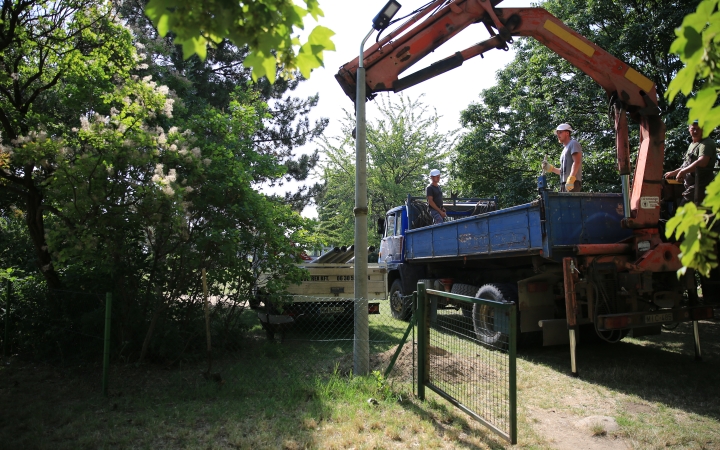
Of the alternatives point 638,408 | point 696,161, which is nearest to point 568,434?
point 638,408

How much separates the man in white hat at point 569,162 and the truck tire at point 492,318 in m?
1.86

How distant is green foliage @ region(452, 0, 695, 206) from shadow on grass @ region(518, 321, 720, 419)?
10.6ft

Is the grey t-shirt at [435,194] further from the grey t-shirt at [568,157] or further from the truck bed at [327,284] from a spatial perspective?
the grey t-shirt at [568,157]

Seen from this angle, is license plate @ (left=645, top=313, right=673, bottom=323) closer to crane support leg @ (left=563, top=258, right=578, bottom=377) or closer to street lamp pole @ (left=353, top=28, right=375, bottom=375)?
crane support leg @ (left=563, top=258, right=578, bottom=377)

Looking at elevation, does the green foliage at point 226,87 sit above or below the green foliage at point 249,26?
above

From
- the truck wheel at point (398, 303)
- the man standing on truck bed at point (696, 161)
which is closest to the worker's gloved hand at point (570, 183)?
the man standing on truck bed at point (696, 161)

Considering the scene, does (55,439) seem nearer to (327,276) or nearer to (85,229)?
(85,229)

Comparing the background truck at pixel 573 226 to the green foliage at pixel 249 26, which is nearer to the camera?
the green foliage at pixel 249 26

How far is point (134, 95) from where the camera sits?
6.91 meters

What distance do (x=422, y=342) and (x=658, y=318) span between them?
10.9ft

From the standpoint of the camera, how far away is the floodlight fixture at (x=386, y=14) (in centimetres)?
713

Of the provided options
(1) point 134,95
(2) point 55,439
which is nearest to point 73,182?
(1) point 134,95

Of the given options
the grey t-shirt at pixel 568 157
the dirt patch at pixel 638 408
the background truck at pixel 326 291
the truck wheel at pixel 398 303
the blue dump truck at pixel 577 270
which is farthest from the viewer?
the truck wheel at pixel 398 303

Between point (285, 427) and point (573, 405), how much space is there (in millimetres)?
3129
